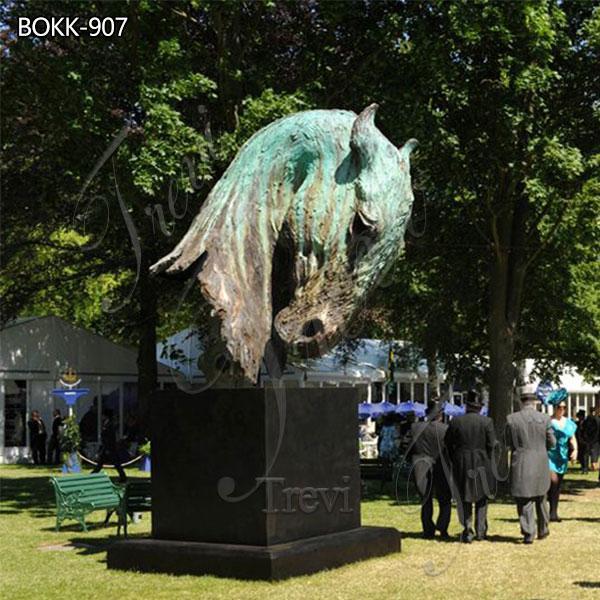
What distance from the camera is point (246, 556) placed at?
982 centimetres

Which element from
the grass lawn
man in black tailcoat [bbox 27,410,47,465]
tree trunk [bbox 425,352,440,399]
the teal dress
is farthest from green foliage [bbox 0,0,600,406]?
tree trunk [bbox 425,352,440,399]

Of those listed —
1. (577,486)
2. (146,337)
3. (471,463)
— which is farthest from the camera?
(146,337)

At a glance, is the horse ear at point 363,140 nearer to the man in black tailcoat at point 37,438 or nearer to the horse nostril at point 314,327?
the horse nostril at point 314,327

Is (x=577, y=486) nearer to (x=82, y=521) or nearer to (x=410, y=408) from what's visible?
(x=410, y=408)

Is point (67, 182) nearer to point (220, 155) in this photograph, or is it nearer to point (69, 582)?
point (220, 155)

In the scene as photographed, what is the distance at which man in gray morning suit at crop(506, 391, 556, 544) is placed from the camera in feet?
43.1

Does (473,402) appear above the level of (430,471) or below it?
above

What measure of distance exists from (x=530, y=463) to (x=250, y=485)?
185 inches

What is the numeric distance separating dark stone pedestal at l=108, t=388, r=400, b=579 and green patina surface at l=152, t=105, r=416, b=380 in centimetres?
56

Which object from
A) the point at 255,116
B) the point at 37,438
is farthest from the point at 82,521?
the point at 37,438

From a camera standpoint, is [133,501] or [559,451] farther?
[559,451]

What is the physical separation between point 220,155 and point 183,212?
77.9 inches

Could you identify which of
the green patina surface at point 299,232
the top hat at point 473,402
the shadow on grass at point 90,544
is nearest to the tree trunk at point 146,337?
the shadow on grass at point 90,544

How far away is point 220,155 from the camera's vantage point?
58.4ft
